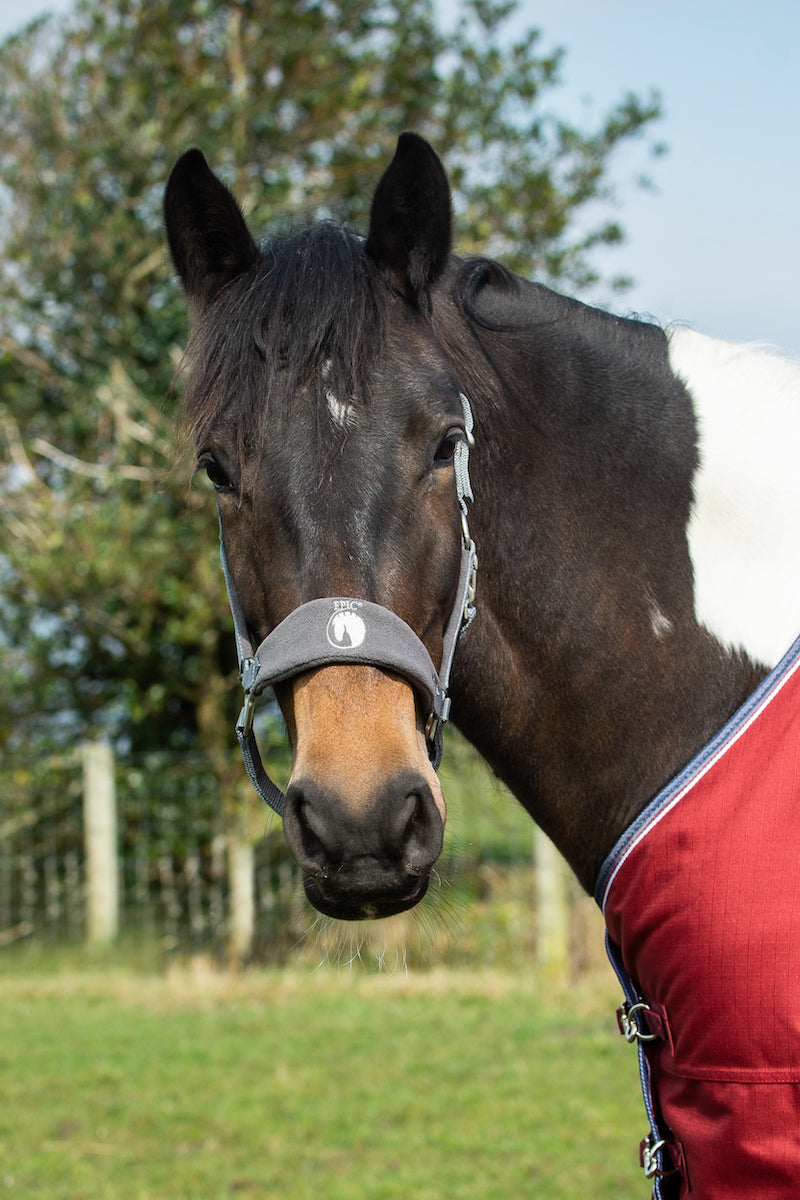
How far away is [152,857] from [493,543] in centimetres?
755

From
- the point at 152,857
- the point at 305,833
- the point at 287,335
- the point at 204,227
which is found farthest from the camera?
the point at 152,857

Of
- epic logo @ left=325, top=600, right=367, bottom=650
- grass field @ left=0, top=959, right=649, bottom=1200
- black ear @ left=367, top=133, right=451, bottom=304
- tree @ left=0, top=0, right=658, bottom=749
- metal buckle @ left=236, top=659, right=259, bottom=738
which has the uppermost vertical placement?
tree @ left=0, top=0, right=658, bottom=749

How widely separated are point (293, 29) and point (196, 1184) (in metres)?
8.89

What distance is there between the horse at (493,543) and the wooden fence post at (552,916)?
5.80 meters

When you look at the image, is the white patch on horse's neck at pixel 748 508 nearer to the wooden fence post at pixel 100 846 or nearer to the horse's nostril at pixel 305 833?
the horse's nostril at pixel 305 833

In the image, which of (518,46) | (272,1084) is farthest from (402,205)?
(518,46)

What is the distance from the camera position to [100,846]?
28.5ft

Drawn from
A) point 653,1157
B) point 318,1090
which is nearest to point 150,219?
point 318,1090

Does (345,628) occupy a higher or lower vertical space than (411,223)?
lower

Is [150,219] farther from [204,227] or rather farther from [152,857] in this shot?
[204,227]

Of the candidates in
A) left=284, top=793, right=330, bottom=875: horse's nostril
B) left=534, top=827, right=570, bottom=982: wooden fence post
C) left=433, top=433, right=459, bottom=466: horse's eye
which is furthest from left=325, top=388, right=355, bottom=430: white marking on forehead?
left=534, top=827, right=570, bottom=982: wooden fence post

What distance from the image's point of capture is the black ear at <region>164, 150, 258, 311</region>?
2014 millimetres

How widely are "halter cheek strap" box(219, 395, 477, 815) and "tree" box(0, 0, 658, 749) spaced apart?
6.62 meters

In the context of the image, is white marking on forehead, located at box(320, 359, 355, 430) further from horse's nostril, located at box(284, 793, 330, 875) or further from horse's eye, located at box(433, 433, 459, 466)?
horse's nostril, located at box(284, 793, 330, 875)
